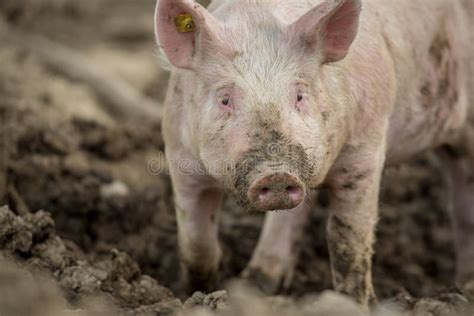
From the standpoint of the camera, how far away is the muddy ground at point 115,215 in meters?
5.00

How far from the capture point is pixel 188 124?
5137 millimetres

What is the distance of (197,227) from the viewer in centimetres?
576

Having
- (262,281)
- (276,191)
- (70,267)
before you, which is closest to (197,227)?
(262,281)

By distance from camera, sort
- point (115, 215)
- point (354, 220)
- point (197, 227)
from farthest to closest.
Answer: point (115, 215) < point (197, 227) < point (354, 220)

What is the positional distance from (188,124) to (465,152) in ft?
7.90

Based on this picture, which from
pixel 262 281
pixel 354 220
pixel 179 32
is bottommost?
pixel 262 281

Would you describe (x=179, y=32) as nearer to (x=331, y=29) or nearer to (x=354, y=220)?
(x=331, y=29)

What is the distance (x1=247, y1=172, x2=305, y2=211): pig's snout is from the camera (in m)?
4.31

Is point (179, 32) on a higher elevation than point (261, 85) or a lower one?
higher

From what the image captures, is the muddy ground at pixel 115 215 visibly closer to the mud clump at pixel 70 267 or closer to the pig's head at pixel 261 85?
the mud clump at pixel 70 267

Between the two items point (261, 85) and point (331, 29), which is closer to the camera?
point (261, 85)

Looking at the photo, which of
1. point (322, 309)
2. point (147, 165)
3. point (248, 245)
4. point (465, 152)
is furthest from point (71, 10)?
point (322, 309)

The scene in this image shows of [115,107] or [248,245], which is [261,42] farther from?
[115,107]

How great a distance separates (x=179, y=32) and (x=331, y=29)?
762 mm
